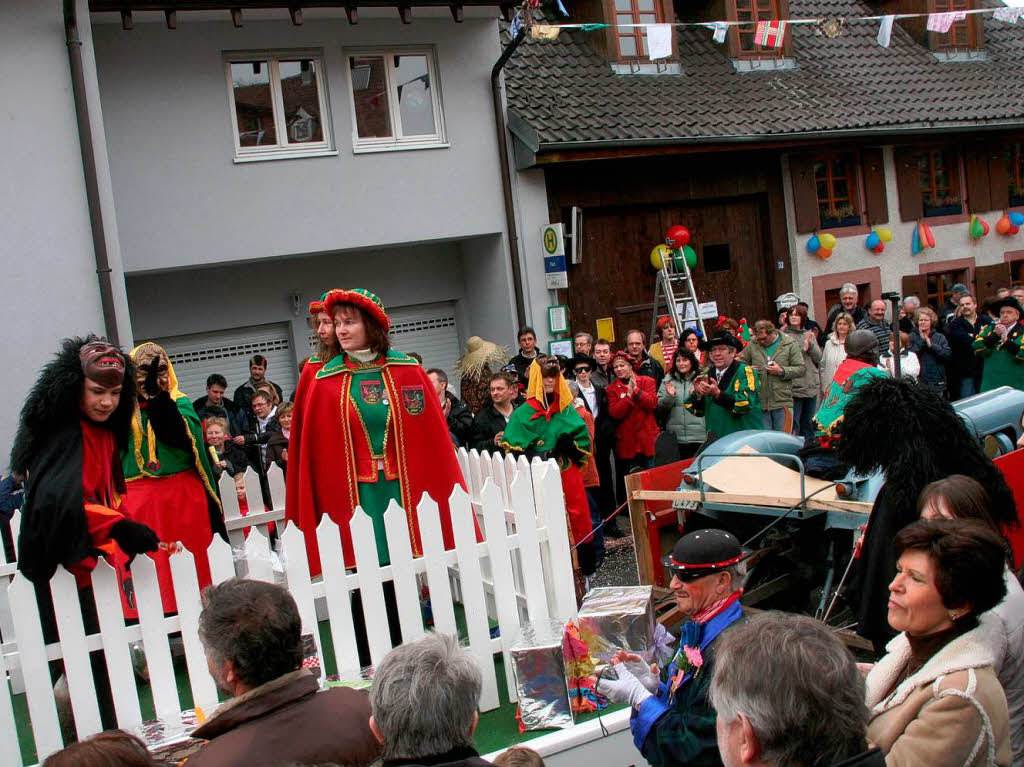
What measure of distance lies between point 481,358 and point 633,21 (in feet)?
21.0

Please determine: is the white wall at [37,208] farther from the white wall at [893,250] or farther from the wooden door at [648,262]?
the white wall at [893,250]

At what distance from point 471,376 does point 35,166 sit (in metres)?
4.57

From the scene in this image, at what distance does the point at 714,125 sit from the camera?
1382cm

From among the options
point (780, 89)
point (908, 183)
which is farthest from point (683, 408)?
point (908, 183)

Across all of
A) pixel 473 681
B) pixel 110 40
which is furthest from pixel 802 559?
pixel 110 40

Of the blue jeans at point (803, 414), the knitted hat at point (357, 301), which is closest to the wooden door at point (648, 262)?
the blue jeans at point (803, 414)

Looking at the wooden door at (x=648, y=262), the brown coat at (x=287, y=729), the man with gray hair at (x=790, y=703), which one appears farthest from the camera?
the wooden door at (x=648, y=262)

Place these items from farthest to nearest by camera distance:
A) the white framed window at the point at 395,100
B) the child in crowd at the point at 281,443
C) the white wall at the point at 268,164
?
1. the white framed window at the point at 395,100
2. the white wall at the point at 268,164
3. the child in crowd at the point at 281,443

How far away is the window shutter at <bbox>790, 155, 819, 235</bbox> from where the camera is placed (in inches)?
594

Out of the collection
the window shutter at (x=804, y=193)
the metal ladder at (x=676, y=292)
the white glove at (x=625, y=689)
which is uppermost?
the window shutter at (x=804, y=193)

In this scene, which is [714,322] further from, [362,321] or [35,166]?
[362,321]

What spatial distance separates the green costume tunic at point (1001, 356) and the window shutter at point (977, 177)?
6.90 meters

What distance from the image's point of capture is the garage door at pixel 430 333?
12945mm

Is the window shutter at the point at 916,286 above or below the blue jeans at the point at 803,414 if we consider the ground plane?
above
